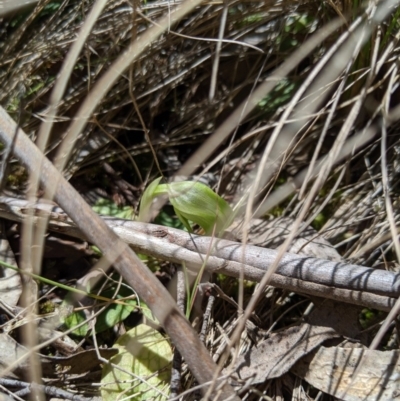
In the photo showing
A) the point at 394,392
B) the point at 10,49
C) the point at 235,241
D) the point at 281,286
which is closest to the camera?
the point at 394,392

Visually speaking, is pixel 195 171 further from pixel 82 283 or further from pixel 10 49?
pixel 10 49

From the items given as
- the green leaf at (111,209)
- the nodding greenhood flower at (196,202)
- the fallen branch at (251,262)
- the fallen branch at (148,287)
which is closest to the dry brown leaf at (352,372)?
the fallen branch at (251,262)

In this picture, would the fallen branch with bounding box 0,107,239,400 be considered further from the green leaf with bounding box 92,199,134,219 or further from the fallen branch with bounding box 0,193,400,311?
the green leaf with bounding box 92,199,134,219

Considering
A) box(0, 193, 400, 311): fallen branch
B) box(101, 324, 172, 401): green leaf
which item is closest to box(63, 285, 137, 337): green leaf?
box(101, 324, 172, 401): green leaf

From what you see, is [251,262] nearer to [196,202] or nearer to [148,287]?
[196,202]

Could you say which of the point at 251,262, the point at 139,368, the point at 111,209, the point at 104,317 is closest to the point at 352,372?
the point at 251,262

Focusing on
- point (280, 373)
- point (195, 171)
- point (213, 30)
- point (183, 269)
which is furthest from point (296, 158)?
point (280, 373)
